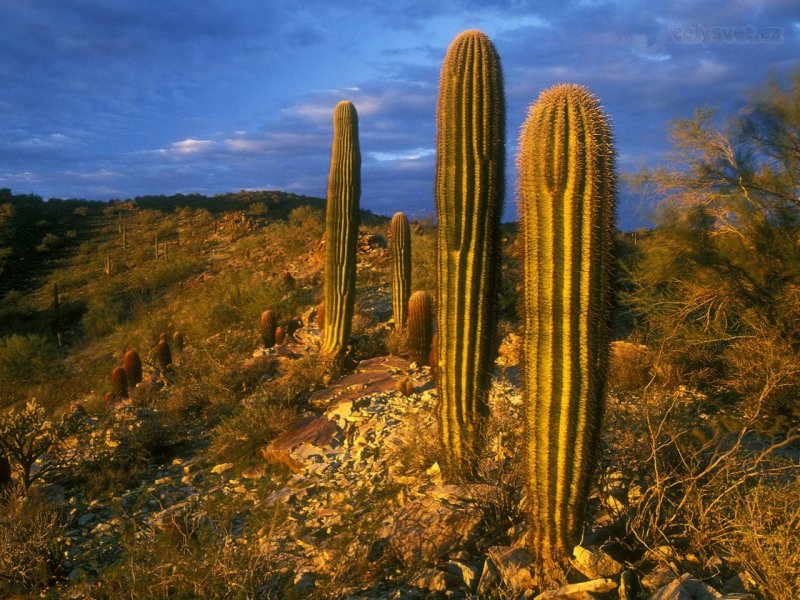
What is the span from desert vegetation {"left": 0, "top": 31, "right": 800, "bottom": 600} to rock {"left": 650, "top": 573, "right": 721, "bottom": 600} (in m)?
0.02

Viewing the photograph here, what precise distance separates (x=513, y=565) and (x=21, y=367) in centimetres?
1493

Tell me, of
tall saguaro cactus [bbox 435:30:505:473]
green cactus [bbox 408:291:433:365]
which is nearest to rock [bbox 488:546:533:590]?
tall saguaro cactus [bbox 435:30:505:473]

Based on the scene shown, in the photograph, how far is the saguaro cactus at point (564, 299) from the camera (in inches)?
138

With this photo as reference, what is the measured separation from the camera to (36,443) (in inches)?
297

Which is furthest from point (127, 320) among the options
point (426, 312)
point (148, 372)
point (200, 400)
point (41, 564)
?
point (41, 564)

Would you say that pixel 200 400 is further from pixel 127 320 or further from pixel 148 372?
pixel 127 320

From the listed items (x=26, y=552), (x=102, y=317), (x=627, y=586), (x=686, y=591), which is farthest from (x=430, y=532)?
(x=102, y=317)

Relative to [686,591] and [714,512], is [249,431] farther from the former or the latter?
[686,591]

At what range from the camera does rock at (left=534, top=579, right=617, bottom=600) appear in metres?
3.25

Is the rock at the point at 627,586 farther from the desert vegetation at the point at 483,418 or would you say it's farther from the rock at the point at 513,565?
the rock at the point at 513,565

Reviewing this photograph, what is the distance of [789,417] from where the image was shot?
6020 millimetres

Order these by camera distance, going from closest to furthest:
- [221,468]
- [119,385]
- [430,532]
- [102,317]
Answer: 1. [430,532]
2. [221,468]
3. [119,385]
4. [102,317]

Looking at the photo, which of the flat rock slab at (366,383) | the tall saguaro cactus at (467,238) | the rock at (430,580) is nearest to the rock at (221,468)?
the flat rock slab at (366,383)

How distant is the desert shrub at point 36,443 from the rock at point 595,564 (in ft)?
19.8
